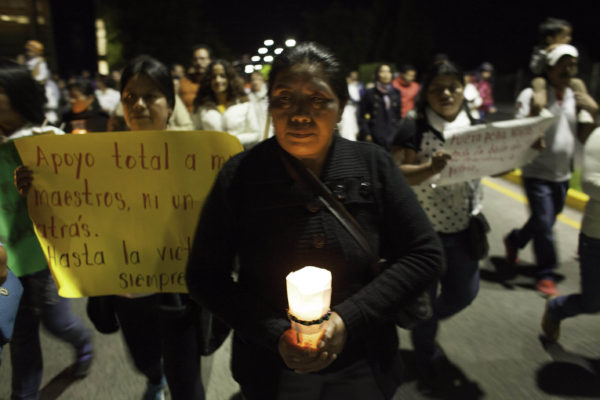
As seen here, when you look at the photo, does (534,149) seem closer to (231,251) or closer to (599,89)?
(231,251)

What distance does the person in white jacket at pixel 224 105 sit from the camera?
4387mm

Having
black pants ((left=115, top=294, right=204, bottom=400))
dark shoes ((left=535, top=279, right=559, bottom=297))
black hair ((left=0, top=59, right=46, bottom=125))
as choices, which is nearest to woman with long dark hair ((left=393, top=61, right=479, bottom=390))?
black pants ((left=115, top=294, right=204, bottom=400))

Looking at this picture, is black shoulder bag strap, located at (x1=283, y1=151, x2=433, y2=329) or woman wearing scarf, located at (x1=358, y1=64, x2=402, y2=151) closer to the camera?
black shoulder bag strap, located at (x1=283, y1=151, x2=433, y2=329)

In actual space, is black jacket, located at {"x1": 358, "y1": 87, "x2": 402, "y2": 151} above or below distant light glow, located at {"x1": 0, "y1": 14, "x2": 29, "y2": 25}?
below

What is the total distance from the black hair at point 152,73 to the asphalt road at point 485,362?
1.90m

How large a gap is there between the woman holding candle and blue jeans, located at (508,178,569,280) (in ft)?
10.1

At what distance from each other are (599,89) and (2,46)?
32043mm

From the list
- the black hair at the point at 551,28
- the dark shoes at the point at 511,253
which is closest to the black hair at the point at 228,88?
the black hair at the point at 551,28

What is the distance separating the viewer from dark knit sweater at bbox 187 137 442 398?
4.58ft

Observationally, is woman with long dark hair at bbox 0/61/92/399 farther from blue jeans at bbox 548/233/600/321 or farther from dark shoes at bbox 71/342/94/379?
blue jeans at bbox 548/233/600/321

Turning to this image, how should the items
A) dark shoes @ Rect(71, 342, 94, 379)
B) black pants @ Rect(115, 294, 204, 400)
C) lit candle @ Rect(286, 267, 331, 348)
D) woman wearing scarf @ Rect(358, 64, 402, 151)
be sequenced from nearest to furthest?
lit candle @ Rect(286, 267, 331, 348), black pants @ Rect(115, 294, 204, 400), dark shoes @ Rect(71, 342, 94, 379), woman wearing scarf @ Rect(358, 64, 402, 151)

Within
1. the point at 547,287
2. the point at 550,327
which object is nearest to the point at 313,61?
the point at 550,327

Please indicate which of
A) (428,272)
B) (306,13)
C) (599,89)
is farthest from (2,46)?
(306,13)

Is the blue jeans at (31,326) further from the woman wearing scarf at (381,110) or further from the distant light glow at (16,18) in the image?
the distant light glow at (16,18)
